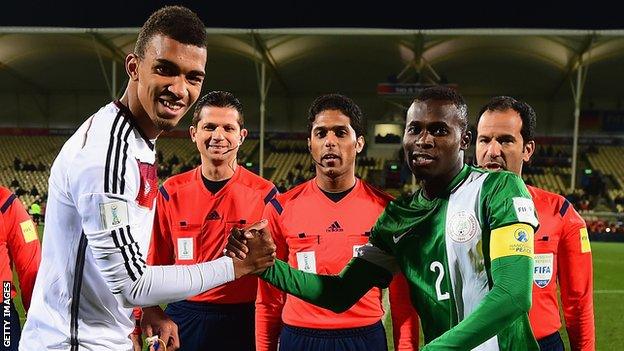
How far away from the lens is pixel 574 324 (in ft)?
9.74

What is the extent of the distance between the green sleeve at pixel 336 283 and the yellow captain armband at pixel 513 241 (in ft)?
2.08

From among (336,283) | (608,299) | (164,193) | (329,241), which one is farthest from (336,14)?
(336,283)

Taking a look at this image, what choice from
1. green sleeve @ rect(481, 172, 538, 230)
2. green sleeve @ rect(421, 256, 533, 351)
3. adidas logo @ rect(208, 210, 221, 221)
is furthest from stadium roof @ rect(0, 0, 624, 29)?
green sleeve @ rect(421, 256, 533, 351)

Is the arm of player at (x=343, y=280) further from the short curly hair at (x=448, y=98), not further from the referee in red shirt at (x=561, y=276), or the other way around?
the referee in red shirt at (x=561, y=276)

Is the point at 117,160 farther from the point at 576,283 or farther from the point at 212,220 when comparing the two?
the point at 576,283

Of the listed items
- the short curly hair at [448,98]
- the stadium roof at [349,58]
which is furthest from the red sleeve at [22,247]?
the stadium roof at [349,58]

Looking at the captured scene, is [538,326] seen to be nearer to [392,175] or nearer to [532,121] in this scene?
[532,121]

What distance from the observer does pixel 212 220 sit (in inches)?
144

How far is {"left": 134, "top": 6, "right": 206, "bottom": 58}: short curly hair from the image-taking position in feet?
6.34

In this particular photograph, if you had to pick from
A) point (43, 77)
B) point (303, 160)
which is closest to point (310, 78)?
point (303, 160)

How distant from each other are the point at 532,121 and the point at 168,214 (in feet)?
7.55

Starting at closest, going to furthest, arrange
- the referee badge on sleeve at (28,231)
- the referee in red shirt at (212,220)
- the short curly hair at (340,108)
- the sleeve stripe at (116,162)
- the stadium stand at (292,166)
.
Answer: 1. the sleeve stripe at (116,162)
2. the short curly hair at (340,108)
3. the referee badge on sleeve at (28,231)
4. the referee in red shirt at (212,220)
5. the stadium stand at (292,166)

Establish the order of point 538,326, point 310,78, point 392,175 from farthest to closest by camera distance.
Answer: point 310,78
point 392,175
point 538,326

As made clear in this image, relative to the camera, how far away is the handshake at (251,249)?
2133 mm
